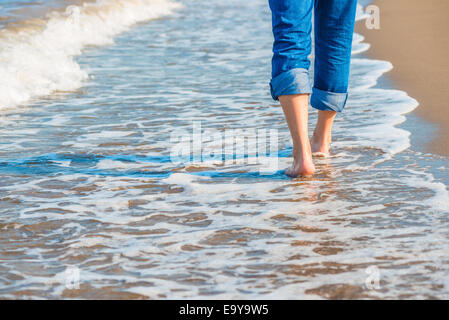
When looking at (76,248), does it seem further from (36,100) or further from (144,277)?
(36,100)

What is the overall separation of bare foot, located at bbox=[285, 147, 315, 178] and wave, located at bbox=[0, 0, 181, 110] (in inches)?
120

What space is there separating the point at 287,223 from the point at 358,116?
2.10 m

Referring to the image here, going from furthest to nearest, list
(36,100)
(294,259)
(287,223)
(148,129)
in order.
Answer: (36,100), (148,129), (287,223), (294,259)

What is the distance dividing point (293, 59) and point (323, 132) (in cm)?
65

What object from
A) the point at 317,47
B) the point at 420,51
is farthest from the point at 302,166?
the point at 420,51

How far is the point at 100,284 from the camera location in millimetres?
2391

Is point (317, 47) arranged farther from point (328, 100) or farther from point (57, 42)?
point (57, 42)

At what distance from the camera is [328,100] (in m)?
3.62

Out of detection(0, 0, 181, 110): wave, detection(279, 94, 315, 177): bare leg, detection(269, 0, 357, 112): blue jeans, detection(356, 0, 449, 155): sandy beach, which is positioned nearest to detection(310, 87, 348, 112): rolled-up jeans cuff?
detection(269, 0, 357, 112): blue jeans

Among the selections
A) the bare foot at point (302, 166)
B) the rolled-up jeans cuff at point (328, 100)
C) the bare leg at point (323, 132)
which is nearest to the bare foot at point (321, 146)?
the bare leg at point (323, 132)

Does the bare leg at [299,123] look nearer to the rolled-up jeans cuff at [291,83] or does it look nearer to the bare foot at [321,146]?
the rolled-up jeans cuff at [291,83]

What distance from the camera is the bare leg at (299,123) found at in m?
3.24
